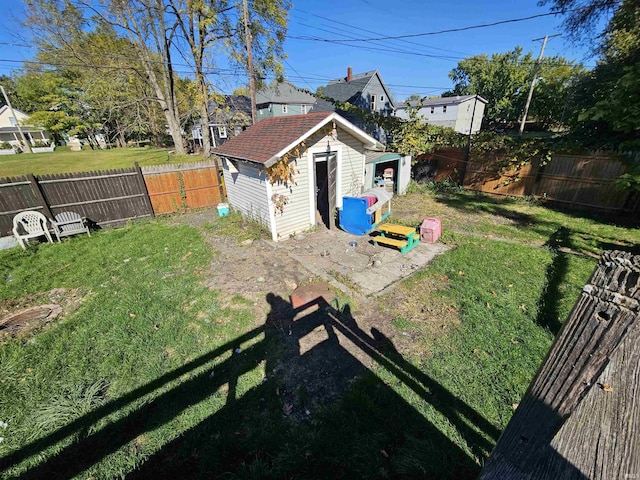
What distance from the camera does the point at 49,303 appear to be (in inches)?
211

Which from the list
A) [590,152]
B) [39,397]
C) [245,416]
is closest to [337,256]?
[245,416]

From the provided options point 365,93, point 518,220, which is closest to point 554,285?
point 518,220

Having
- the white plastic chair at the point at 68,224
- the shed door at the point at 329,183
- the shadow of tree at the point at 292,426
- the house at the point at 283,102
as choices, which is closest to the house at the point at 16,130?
the house at the point at 283,102

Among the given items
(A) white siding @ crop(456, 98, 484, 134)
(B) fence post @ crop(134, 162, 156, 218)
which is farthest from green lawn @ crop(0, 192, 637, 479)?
(A) white siding @ crop(456, 98, 484, 134)

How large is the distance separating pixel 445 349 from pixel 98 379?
500 centimetres

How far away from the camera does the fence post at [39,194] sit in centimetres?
796

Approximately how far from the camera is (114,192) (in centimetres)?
933

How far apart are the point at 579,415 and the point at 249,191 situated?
8788mm

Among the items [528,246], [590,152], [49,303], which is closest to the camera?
[49,303]

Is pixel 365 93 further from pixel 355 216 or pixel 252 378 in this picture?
pixel 252 378

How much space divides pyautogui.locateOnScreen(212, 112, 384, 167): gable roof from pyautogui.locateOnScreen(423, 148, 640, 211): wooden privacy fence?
19.3ft

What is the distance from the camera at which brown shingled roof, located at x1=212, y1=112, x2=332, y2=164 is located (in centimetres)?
740

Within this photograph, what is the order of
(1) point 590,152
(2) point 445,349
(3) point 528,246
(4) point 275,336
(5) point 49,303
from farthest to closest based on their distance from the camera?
(1) point 590,152
(3) point 528,246
(5) point 49,303
(4) point 275,336
(2) point 445,349

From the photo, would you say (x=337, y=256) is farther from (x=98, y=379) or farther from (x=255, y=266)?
(x=98, y=379)
